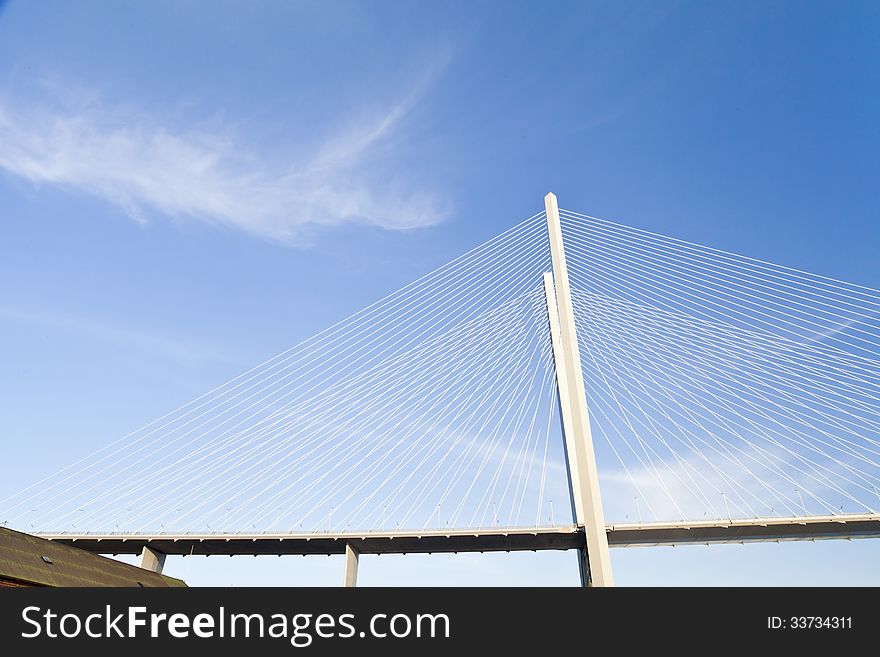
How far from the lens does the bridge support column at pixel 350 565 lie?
4931cm

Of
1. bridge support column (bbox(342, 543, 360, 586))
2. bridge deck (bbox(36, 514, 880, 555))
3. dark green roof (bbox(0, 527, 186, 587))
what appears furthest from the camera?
bridge support column (bbox(342, 543, 360, 586))

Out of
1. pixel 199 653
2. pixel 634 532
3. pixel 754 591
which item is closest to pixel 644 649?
pixel 754 591

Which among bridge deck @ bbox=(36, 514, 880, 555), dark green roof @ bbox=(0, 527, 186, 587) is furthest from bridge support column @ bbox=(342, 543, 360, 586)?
dark green roof @ bbox=(0, 527, 186, 587)

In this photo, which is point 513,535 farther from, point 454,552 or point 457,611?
point 457,611

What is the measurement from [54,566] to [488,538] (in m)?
30.0

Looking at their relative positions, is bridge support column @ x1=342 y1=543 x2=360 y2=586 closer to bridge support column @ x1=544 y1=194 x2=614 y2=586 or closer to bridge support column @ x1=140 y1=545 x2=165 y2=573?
bridge support column @ x1=140 y1=545 x2=165 y2=573

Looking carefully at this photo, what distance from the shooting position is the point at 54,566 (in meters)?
31.8

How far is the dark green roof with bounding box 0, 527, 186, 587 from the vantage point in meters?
28.2

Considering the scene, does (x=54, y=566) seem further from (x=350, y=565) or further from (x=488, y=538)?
(x=488, y=538)

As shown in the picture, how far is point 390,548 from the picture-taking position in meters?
51.1

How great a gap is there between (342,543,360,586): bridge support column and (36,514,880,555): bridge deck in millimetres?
597

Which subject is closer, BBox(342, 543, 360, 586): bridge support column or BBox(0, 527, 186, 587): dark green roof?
BBox(0, 527, 186, 587): dark green roof

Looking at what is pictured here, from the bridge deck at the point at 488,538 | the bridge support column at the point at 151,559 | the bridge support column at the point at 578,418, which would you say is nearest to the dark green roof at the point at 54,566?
the bridge deck at the point at 488,538

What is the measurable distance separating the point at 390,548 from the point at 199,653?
42.5 metres
